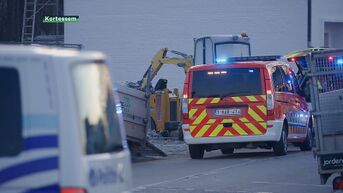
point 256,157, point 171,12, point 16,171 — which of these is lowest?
point 256,157

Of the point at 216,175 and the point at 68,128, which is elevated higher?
the point at 68,128

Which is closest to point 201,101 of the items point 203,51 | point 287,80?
point 287,80

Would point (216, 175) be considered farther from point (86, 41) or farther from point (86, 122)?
point (86, 41)

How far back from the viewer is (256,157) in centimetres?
2023

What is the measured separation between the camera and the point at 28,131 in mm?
5719

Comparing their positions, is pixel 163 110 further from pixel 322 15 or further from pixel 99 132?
pixel 99 132

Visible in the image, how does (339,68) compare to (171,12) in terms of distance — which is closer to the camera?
(339,68)

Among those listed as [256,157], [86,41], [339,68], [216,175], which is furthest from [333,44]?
[339,68]

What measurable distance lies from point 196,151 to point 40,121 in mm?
14680

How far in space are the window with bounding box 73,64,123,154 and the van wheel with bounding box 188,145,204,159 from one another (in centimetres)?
1342

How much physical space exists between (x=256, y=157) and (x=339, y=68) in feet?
25.8

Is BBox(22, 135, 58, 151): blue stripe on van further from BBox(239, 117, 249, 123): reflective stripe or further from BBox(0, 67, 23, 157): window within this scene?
BBox(239, 117, 249, 123): reflective stripe

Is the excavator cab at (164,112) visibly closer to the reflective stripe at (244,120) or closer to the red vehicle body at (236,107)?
the red vehicle body at (236,107)

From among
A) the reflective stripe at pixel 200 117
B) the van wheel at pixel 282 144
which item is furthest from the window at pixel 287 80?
the reflective stripe at pixel 200 117
